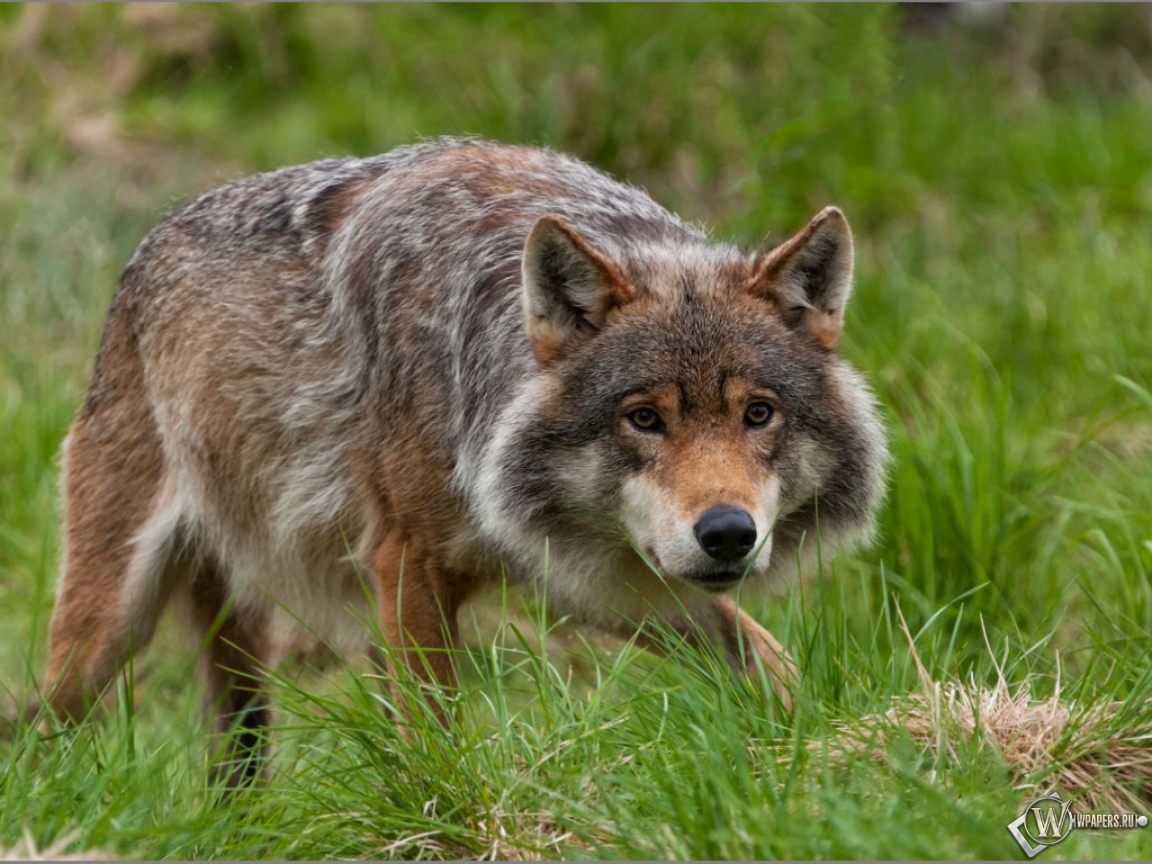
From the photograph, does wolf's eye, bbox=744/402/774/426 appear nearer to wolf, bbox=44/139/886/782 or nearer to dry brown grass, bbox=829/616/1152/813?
wolf, bbox=44/139/886/782

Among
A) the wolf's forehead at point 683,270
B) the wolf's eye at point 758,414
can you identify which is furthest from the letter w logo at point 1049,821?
the wolf's forehead at point 683,270

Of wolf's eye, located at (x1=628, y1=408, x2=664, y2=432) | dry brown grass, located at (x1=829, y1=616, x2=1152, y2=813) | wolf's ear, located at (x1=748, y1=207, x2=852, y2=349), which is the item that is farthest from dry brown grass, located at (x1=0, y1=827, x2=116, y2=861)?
wolf's ear, located at (x1=748, y1=207, x2=852, y2=349)

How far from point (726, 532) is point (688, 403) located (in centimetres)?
51

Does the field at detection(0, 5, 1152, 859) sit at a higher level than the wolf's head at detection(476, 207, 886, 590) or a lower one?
lower

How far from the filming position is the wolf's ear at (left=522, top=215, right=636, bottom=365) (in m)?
4.76

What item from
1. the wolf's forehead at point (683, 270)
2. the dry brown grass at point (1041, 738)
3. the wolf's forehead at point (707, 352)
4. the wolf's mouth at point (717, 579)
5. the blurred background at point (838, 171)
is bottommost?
the blurred background at point (838, 171)

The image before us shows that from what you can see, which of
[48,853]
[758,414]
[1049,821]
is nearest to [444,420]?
[758,414]

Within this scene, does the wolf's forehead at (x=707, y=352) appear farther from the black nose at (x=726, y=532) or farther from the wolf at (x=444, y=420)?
the black nose at (x=726, y=532)

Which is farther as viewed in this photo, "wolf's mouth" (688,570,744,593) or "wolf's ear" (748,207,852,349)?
"wolf's ear" (748,207,852,349)

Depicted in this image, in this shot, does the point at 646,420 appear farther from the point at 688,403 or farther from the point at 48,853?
the point at 48,853

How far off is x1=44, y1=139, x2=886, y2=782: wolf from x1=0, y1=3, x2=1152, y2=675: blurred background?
635 millimetres

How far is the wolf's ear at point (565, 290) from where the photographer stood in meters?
4.76

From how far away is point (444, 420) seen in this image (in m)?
5.20

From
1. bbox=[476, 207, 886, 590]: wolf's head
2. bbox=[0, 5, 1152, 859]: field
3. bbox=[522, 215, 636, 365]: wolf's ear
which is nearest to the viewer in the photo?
bbox=[0, 5, 1152, 859]: field
